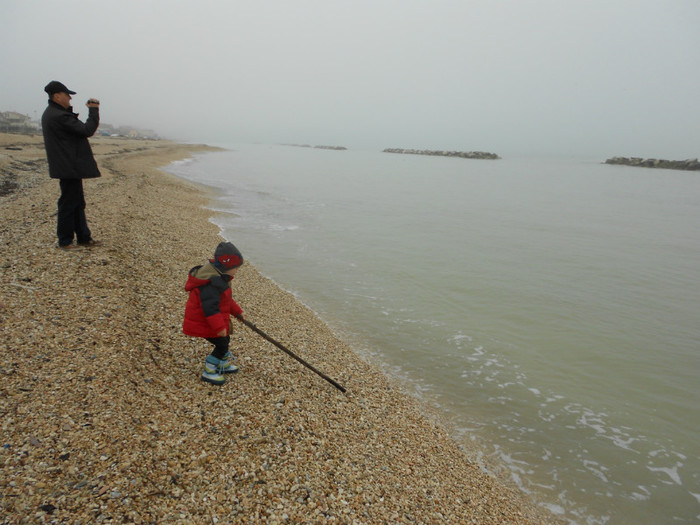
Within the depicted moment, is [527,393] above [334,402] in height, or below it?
below

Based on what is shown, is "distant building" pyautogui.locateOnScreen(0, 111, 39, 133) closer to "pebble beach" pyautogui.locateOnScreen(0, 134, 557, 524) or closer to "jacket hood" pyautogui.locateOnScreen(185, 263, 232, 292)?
"pebble beach" pyautogui.locateOnScreen(0, 134, 557, 524)

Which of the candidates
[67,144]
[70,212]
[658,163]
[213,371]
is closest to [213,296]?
[213,371]

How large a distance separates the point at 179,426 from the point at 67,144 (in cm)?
590

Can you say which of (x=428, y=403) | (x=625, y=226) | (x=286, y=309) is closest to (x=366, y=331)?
(x=286, y=309)

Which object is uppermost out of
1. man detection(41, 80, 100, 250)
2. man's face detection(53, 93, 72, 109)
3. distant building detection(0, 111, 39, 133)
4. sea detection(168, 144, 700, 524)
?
distant building detection(0, 111, 39, 133)

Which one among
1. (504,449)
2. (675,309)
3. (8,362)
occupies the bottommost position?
(504,449)

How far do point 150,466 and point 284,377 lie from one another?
233 cm

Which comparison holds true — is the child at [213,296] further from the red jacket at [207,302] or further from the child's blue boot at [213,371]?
the child's blue boot at [213,371]

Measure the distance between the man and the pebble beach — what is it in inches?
47.1

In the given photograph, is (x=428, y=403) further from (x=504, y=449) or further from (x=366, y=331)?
(x=366, y=331)

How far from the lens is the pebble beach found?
3240 millimetres

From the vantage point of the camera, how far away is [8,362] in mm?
4258

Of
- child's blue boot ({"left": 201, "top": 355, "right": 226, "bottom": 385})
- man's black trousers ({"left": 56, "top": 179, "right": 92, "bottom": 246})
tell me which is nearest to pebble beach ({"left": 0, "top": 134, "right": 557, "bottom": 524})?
child's blue boot ({"left": 201, "top": 355, "right": 226, "bottom": 385})

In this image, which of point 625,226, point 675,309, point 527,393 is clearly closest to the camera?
point 527,393
